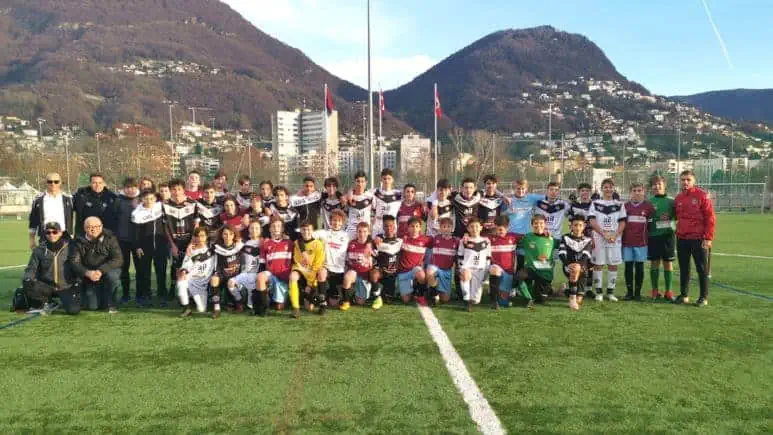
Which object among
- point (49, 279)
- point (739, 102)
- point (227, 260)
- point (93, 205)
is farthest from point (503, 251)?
→ point (739, 102)

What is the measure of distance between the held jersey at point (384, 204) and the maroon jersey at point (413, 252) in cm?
84

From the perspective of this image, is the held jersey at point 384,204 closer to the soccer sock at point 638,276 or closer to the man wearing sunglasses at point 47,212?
the soccer sock at point 638,276

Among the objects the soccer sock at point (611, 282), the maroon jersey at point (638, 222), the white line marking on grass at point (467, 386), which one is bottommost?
the white line marking on grass at point (467, 386)

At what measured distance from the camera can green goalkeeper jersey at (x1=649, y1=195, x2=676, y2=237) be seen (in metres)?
6.63

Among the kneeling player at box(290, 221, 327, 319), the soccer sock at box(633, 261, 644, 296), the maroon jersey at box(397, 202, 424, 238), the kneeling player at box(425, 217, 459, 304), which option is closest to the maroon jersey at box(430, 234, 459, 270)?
the kneeling player at box(425, 217, 459, 304)

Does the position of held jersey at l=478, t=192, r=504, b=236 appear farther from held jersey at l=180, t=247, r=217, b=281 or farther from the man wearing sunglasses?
the man wearing sunglasses

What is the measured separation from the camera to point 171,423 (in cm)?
329

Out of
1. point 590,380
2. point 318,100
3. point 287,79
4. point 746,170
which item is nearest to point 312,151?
point 746,170

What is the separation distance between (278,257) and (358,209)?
1.65 m

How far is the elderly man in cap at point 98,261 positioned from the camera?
246 inches

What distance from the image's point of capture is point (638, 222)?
6.66 metres

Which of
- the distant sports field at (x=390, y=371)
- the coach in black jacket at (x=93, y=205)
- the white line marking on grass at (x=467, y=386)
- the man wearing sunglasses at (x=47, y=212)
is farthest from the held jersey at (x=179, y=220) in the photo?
the white line marking on grass at (x=467, y=386)

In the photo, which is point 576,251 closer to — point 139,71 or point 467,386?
point 467,386

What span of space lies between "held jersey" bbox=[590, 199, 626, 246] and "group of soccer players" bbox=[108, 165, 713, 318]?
0.05 feet
